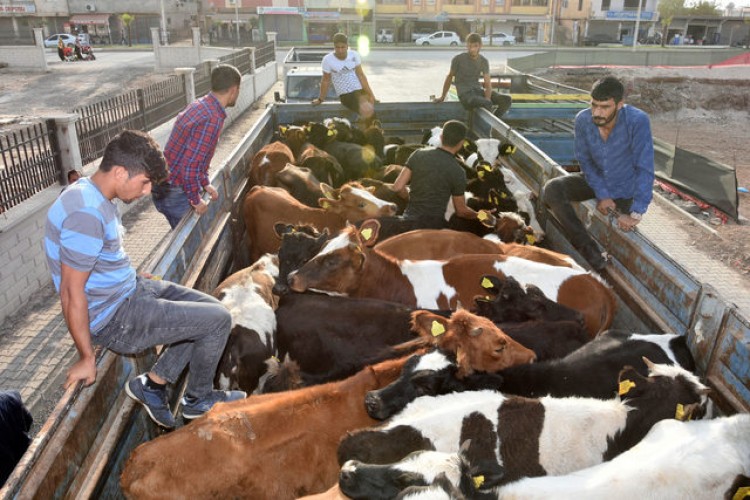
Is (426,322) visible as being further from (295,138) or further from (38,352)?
(295,138)

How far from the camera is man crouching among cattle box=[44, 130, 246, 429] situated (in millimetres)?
2650

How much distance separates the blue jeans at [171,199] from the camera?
538 cm

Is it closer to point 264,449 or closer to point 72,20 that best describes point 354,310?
point 264,449

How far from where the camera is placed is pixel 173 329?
3.17m

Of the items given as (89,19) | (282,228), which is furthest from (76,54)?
(282,228)

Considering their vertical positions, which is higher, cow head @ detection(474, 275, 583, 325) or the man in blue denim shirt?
the man in blue denim shirt

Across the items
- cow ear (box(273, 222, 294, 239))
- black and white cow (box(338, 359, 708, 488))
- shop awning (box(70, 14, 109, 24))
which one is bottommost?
black and white cow (box(338, 359, 708, 488))

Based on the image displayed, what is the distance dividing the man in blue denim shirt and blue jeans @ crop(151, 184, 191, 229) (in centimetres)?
323

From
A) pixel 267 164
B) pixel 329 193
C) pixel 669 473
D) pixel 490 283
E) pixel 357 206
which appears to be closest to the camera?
pixel 669 473

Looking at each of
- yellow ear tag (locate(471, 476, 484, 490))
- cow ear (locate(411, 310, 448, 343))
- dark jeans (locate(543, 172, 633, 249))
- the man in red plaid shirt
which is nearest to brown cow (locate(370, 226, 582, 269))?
dark jeans (locate(543, 172, 633, 249))

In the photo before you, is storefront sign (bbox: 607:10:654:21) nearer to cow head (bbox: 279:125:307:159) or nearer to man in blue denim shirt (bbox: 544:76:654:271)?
cow head (bbox: 279:125:307:159)

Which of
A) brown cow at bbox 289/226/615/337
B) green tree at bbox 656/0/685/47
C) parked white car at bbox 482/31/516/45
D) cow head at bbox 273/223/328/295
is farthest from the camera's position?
green tree at bbox 656/0/685/47

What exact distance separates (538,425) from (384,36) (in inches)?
2425

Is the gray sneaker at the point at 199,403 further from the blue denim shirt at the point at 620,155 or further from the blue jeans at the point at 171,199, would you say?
the blue denim shirt at the point at 620,155
